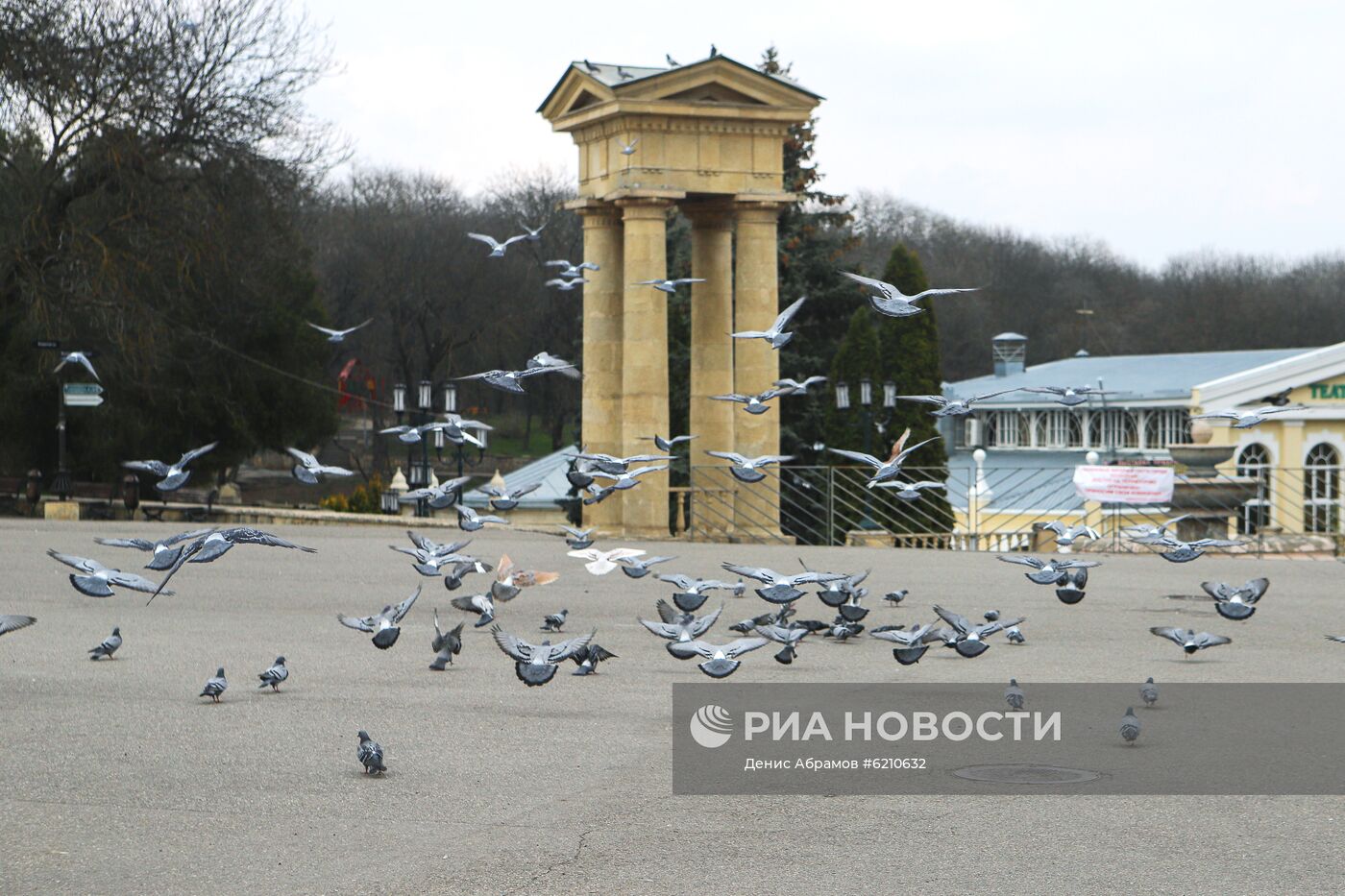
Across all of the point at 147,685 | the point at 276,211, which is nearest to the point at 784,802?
the point at 147,685

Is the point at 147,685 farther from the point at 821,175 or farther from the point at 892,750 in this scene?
the point at 821,175

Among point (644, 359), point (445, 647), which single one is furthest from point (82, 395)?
point (445, 647)

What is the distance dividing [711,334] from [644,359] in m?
1.63

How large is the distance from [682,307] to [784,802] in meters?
33.3

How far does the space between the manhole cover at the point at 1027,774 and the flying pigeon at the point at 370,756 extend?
2778mm

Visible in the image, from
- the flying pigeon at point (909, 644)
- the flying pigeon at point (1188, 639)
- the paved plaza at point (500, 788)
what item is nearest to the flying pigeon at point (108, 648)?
the paved plaza at point (500, 788)

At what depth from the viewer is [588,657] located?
10531 millimetres

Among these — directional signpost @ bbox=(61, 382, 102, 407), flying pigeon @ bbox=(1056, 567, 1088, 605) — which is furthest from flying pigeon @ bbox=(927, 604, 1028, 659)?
directional signpost @ bbox=(61, 382, 102, 407)

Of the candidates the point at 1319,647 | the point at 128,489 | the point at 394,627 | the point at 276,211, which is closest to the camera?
the point at 394,627

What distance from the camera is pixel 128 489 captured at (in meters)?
30.1

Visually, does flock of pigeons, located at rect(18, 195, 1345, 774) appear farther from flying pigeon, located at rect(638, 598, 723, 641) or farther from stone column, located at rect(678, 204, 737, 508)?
stone column, located at rect(678, 204, 737, 508)

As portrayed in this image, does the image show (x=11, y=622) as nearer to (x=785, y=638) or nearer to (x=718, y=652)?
(x=718, y=652)

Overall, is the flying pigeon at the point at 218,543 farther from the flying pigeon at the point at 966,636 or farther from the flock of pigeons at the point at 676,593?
the flying pigeon at the point at 966,636

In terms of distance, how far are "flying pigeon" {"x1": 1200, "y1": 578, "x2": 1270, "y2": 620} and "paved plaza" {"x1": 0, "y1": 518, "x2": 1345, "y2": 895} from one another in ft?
1.39
